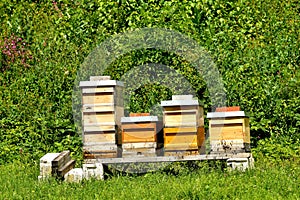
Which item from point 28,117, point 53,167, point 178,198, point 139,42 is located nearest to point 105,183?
point 53,167

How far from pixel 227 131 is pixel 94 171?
1.58 metres

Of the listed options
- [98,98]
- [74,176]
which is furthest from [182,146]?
[74,176]

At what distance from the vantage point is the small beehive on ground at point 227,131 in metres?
7.08

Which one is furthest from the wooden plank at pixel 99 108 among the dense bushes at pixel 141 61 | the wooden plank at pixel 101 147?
the dense bushes at pixel 141 61

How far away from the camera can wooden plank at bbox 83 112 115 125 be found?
719 centimetres

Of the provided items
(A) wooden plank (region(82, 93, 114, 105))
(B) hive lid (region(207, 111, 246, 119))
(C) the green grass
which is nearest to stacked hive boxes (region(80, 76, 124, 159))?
(A) wooden plank (region(82, 93, 114, 105))

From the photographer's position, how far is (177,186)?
599 cm

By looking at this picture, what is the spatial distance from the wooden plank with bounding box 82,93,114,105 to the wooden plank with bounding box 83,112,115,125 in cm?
14

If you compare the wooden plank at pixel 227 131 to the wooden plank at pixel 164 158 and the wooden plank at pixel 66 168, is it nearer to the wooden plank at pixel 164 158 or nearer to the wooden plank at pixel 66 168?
the wooden plank at pixel 164 158

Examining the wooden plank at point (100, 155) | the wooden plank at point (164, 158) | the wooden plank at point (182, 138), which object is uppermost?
the wooden plank at point (182, 138)

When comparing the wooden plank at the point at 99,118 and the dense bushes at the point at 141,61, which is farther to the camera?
the dense bushes at the point at 141,61

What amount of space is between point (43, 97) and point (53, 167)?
2.54 metres

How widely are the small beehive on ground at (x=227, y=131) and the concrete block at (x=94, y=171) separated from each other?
129 centimetres

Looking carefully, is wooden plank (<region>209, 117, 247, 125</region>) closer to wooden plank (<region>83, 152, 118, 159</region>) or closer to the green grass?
the green grass
